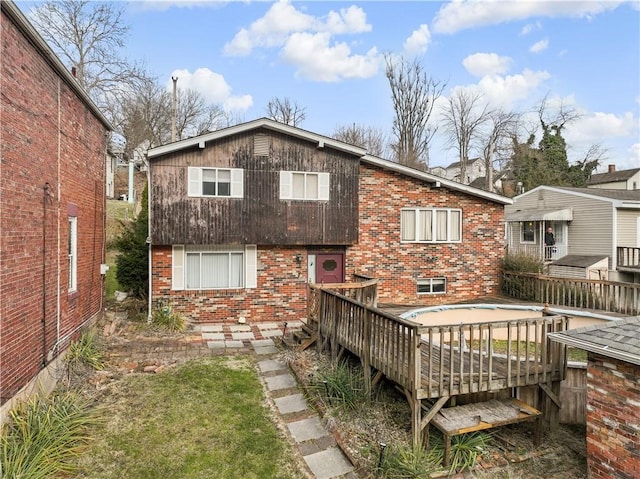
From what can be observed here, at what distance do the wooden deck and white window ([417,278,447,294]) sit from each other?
6928 millimetres

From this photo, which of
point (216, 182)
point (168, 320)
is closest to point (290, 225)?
point (216, 182)

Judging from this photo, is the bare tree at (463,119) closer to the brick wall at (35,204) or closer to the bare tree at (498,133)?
the bare tree at (498,133)

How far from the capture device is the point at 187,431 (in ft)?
19.0

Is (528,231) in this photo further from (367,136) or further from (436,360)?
(436,360)

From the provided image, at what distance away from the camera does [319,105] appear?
33438 millimetres

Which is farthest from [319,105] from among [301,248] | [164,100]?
[301,248]

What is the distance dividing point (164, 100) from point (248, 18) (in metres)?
23.7

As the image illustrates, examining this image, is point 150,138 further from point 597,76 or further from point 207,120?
point 597,76

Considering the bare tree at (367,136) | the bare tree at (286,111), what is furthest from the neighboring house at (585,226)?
the bare tree at (286,111)

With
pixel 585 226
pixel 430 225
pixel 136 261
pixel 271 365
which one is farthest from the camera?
pixel 585 226

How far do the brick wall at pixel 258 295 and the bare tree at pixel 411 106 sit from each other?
73.4 feet

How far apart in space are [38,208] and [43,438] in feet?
11.5

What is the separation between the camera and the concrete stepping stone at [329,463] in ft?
16.5

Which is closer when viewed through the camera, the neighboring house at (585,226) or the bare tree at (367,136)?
the neighboring house at (585,226)
